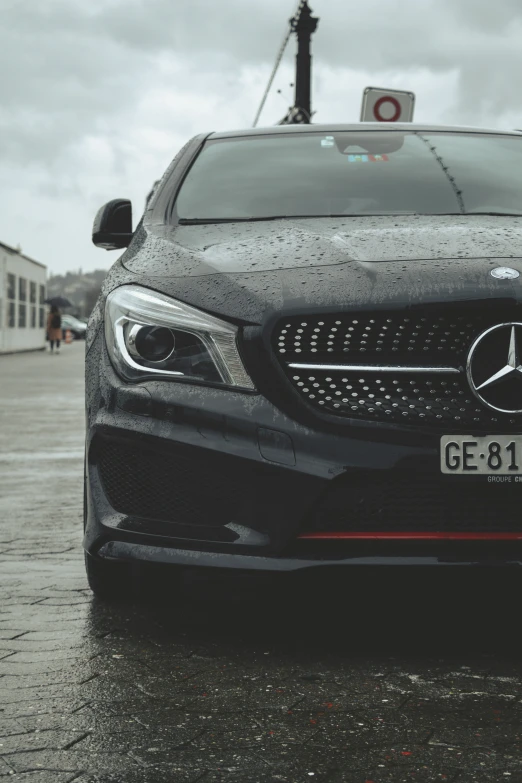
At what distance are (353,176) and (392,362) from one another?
5.16 ft

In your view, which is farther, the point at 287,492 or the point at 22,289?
the point at 22,289

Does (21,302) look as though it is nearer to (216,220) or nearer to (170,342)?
(216,220)

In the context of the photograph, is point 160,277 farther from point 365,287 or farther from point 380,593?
point 380,593

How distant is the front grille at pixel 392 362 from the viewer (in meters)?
3.21

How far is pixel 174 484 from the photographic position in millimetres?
3340

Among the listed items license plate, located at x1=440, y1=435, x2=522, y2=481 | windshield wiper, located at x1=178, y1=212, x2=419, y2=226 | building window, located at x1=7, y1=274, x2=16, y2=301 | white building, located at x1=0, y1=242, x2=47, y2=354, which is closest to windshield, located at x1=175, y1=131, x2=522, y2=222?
windshield wiper, located at x1=178, y1=212, x2=419, y2=226

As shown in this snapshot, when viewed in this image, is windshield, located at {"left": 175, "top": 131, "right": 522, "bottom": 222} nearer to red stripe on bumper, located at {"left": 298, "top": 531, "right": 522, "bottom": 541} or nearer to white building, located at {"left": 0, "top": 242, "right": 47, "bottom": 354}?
red stripe on bumper, located at {"left": 298, "top": 531, "right": 522, "bottom": 541}

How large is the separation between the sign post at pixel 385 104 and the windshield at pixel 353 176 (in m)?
10.0

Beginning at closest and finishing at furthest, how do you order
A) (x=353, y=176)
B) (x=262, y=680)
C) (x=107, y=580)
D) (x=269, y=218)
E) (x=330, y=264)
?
(x=262, y=680)
(x=330, y=264)
(x=107, y=580)
(x=269, y=218)
(x=353, y=176)

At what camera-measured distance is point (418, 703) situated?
2.98 m

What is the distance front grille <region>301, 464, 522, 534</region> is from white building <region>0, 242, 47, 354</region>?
136 feet

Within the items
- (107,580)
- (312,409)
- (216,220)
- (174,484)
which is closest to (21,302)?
(216,220)

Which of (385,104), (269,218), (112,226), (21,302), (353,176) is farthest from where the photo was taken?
(21,302)

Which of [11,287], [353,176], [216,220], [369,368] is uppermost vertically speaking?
[11,287]
